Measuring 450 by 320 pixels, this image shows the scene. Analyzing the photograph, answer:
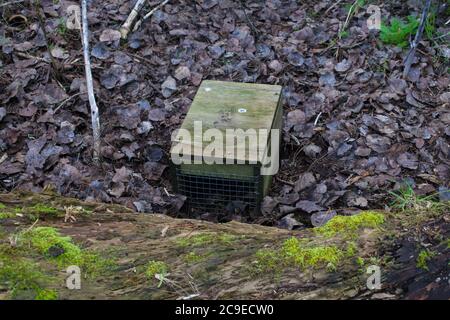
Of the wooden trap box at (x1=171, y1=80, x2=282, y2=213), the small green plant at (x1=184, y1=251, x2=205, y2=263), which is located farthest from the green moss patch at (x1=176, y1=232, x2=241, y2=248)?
the wooden trap box at (x1=171, y1=80, x2=282, y2=213)

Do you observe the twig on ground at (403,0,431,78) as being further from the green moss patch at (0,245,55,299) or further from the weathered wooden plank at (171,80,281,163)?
the green moss patch at (0,245,55,299)

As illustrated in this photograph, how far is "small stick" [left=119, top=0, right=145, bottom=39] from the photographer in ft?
16.5

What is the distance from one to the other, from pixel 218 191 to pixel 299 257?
1.55 meters

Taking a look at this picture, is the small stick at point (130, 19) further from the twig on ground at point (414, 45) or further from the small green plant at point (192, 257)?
the small green plant at point (192, 257)

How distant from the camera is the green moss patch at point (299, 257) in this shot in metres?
2.06

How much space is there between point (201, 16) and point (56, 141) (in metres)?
2.13

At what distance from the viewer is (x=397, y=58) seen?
487 centimetres

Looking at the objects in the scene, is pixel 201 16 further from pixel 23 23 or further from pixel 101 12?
pixel 23 23

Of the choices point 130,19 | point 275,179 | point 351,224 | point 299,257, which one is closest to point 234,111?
point 275,179

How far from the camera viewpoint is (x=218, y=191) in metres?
3.62

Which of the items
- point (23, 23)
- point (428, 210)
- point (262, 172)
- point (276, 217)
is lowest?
point (276, 217)

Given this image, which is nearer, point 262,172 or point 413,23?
point 262,172

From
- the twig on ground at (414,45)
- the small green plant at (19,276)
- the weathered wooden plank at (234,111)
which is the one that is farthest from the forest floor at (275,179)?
the weathered wooden plank at (234,111)
